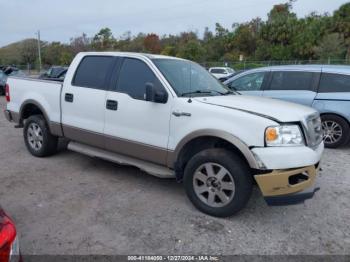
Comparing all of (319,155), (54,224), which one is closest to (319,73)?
(319,155)

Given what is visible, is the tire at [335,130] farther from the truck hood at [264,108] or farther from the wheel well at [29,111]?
the wheel well at [29,111]

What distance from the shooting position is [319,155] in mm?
3881

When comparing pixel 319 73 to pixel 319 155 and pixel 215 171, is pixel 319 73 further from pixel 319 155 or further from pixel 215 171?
pixel 215 171

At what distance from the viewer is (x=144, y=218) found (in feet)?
12.8

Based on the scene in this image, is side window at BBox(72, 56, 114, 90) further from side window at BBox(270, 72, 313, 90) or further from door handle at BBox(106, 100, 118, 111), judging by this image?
side window at BBox(270, 72, 313, 90)

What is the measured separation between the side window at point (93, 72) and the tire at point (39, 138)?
1094 mm

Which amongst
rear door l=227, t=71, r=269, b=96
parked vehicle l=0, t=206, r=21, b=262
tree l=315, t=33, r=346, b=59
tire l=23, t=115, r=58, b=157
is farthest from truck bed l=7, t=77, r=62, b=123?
tree l=315, t=33, r=346, b=59

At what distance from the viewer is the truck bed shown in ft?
18.1

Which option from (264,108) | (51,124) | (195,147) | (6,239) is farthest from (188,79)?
(6,239)

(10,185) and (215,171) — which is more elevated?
(215,171)

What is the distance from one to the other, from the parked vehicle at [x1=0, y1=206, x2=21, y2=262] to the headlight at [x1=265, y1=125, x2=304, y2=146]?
2467 mm

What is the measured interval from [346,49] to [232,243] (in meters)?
44.5

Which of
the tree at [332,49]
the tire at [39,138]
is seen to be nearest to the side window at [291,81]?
the tire at [39,138]

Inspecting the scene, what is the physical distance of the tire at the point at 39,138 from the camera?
19.0 feet
